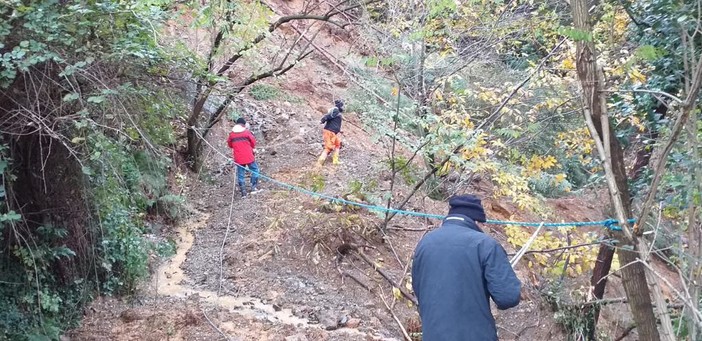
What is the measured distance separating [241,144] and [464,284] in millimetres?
8426

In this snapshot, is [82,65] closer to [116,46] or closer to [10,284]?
[116,46]

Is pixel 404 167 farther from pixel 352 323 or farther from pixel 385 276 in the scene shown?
pixel 352 323

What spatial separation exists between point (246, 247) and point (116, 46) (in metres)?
5.25

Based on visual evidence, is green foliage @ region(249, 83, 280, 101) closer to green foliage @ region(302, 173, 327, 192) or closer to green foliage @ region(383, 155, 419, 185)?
green foliage @ region(302, 173, 327, 192)

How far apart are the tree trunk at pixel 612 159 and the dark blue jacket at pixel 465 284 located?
66cm

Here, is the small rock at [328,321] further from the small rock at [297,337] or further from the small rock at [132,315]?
the small rock at [132,315]

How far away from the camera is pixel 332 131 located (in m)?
12.0

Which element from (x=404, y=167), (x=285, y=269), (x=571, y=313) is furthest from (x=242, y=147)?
(x=571, y=313)

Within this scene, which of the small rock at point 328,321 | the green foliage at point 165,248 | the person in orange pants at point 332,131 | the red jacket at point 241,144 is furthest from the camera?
the person in orange pants at point 332,131

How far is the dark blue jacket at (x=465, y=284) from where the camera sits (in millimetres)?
3129

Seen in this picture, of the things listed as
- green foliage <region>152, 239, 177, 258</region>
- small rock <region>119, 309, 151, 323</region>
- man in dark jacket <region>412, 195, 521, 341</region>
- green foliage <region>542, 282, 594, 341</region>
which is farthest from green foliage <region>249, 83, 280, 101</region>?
man in dark jacket <region>412, 195, 521, 341</region>

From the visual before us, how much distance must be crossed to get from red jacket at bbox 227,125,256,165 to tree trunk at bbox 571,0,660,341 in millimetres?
8420

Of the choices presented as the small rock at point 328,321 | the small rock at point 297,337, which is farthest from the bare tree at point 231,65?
the small rock at point 328,321

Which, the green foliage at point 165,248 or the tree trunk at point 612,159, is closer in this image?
the tree trunk at point 612,159
